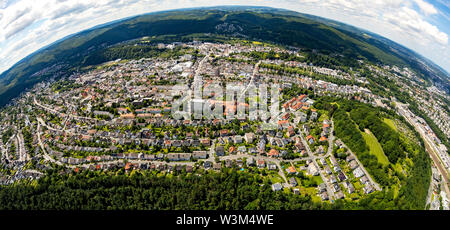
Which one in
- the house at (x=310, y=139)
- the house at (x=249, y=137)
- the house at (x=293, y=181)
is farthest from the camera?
the house at (x=310, y=139)

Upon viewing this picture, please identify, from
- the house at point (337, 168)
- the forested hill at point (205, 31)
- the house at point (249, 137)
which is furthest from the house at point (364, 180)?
the forested hill at point (205, 31)

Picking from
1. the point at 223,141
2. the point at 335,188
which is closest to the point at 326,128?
the point at 335,188

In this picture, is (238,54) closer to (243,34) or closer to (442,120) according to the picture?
(243,34)

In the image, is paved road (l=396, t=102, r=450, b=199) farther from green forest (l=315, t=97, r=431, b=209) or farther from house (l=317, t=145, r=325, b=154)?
house (l=317, t=145, r=325, b=154)

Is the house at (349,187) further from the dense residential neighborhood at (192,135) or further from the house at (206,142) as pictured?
the house at (206,142)

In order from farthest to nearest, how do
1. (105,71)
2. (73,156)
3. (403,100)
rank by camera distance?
1. (105,71)
2. (403,100)
3. (73,156)
